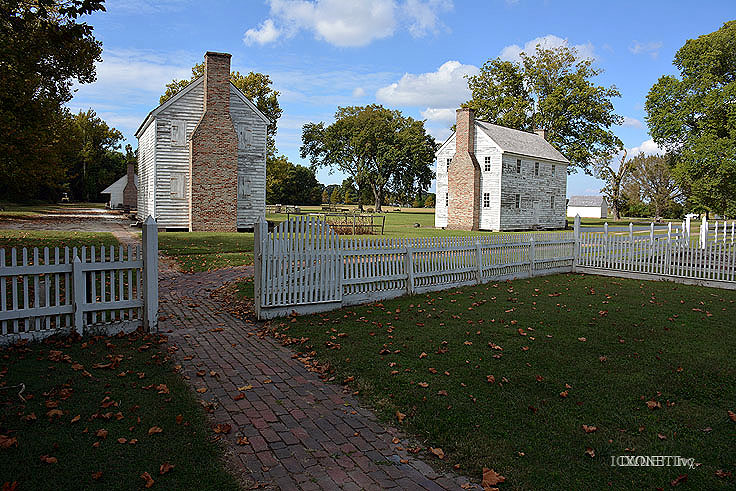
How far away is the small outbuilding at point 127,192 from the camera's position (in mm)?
58750

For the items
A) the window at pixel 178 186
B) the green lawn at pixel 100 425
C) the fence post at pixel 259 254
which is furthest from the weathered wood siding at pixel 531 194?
the green lawn at pixel 100 425

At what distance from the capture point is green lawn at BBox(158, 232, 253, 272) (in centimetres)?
1558

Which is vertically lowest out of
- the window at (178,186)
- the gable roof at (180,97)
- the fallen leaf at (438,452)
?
the fallen leaf at (438,452)

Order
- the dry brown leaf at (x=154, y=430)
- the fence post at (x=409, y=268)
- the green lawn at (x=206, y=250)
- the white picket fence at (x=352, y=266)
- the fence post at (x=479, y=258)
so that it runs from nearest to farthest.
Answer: the dry brown leaf at (x=154, y=430) → the white picket fence at (x=352, y=266) → the fence post at (x=409, y=268) → the fence post at (x=479, y=258) → the green lawn at (x=206, y=250)

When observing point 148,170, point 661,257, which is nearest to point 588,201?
point 148,170

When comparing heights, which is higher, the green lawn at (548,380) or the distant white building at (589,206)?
the distant white building at (589,206)

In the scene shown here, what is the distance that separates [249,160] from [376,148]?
4490cm

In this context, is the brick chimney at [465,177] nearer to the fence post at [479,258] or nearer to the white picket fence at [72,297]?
the fence post at [479,258]

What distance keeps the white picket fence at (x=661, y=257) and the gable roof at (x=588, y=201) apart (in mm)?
106891

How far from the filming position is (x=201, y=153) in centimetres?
2695

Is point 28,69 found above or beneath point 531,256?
above

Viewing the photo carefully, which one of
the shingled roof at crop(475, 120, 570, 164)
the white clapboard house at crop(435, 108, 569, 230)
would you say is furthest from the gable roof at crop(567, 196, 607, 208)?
the white clapboard house at crop(435, 108, 569, 230)

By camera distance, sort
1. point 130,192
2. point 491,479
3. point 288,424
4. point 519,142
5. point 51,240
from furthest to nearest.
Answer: point 130,192 → point 519,142 → point 51,240 → point 288,424 → point 491,479

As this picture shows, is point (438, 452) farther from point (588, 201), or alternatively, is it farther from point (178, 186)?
point (588, 201)
